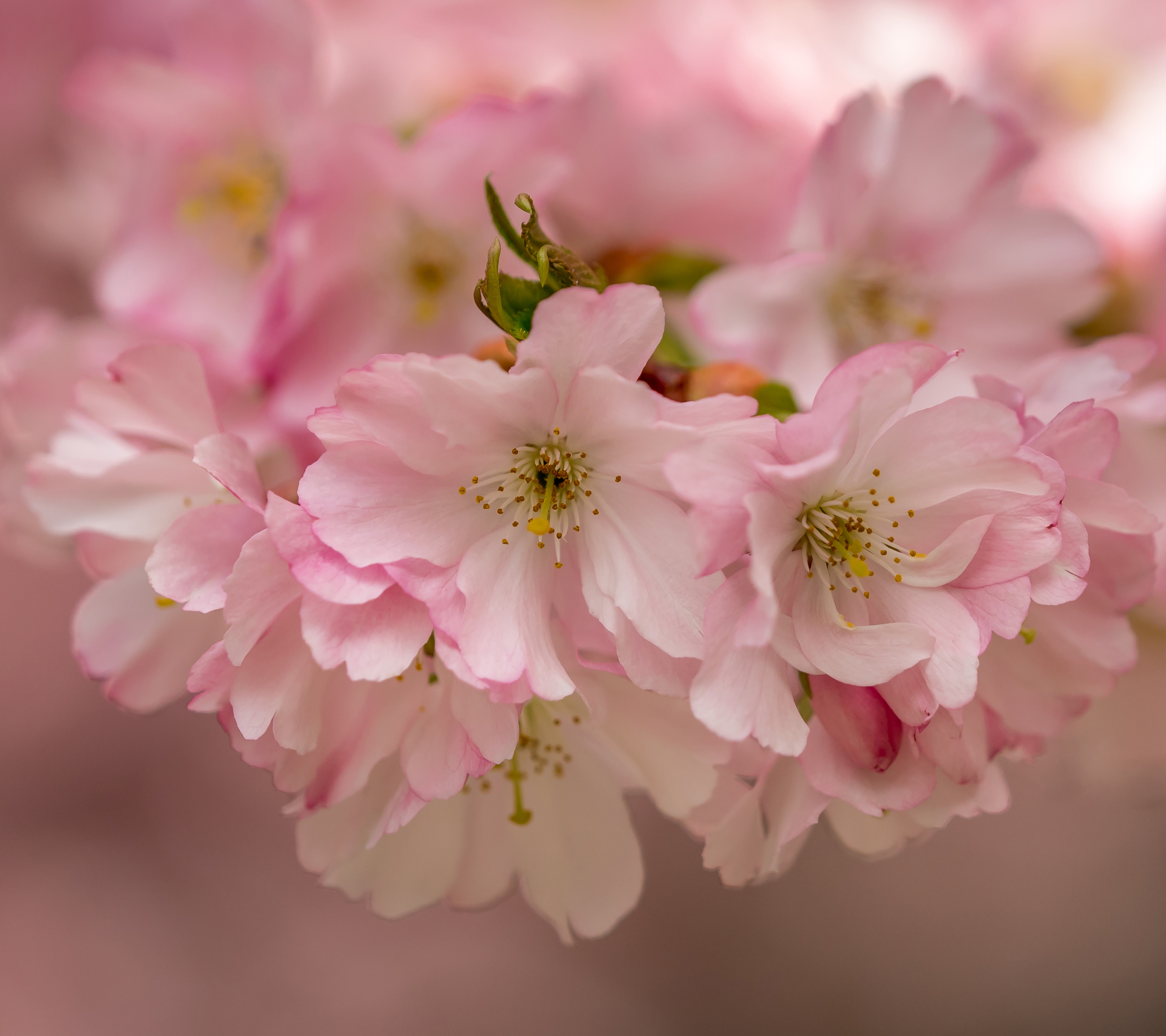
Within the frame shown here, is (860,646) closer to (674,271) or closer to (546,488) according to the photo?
(546,488)

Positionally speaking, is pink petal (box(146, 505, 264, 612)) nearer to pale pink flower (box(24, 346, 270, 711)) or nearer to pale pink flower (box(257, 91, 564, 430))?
pale pink flower (box(24, 346, 270, 711))

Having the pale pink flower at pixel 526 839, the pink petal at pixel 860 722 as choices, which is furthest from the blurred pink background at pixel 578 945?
the pink petal at pixel 860 722

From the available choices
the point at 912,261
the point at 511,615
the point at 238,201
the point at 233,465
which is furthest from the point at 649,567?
the point at 238,201

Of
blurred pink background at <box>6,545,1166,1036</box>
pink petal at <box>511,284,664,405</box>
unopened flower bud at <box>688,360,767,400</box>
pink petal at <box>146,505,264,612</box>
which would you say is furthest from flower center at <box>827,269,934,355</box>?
blurred pink background at <box>6,545,1166,1036</box>

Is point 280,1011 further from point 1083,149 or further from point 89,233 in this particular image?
point 1083,149

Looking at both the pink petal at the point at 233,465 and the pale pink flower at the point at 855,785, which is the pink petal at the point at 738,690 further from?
the pink petal at the point at 233,465

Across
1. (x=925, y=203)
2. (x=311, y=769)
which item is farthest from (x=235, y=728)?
(x=925, y=203)
